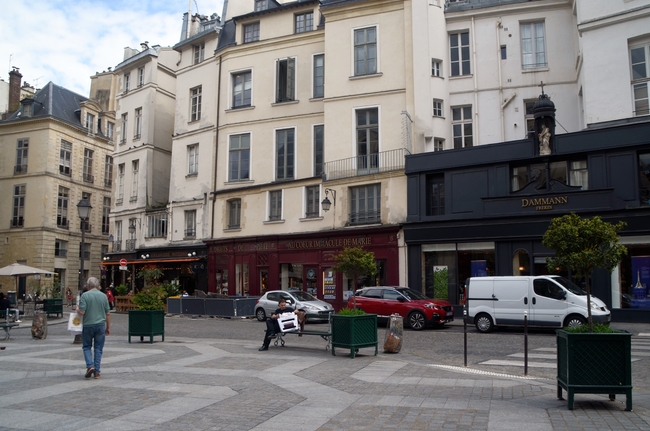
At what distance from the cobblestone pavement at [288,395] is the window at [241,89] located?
906 inches

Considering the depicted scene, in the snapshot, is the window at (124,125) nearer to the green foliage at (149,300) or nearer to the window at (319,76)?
the window at (319,76)

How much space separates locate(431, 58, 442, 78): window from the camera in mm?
28609

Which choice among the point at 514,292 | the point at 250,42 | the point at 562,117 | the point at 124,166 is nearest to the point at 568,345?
the point at 514,292

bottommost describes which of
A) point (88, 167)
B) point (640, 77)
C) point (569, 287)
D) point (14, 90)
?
point (569, 287)

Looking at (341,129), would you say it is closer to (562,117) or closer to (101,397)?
(562,117)

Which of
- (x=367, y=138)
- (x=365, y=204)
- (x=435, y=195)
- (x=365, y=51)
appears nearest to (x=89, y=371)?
(x=435, y=195)

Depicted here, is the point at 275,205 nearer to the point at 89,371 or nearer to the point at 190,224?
the point at 190,224

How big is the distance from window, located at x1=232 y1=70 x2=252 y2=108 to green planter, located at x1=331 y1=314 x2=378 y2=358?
23.6 m

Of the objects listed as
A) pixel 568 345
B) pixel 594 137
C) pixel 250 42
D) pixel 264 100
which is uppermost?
pixel 250 42

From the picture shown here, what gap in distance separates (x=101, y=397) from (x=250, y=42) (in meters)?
28.7

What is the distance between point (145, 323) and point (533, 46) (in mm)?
22082

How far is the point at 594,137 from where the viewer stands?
22.1 meters

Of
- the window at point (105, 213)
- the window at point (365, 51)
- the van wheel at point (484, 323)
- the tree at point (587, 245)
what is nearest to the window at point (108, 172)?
the window at point (105, 213)

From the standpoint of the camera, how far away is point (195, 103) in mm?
37188
